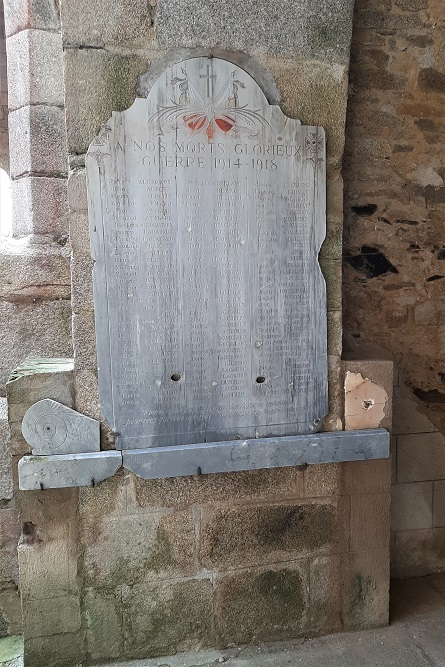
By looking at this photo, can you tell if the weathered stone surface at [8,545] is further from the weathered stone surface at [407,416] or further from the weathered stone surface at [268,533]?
the weathered stone surface at [407,416]

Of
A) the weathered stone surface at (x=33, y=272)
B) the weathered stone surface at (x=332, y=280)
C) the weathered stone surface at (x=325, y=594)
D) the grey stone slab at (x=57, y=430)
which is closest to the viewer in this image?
the grey stone slab at (x=57, y=430)

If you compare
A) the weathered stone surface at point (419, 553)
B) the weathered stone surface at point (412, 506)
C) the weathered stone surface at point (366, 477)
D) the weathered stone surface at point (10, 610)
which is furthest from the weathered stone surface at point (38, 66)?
the weathered stone surface at point (419, 553)

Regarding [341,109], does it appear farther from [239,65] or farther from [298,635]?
[298,635]

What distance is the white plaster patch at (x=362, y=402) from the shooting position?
2.51 m

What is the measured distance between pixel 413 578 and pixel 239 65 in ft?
9.87

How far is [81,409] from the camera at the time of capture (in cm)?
229

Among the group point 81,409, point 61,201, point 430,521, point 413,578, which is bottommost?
point 413,578

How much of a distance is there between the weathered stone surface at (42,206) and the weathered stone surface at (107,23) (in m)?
0.80

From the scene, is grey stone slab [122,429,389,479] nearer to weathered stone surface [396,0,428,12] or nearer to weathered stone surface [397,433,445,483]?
weathered stone surface [397,433,445,483]

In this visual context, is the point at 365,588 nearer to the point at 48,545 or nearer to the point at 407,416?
the point at 407,416

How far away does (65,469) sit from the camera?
7.23ft

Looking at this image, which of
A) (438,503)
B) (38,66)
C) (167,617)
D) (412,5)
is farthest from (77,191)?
(438,503)

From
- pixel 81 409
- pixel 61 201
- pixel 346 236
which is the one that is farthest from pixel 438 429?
pixel 61 201

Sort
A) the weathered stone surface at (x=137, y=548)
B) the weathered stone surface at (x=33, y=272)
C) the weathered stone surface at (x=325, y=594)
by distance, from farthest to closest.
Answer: the weathered stone surface at (x=33, y=272)
the weathered stone surface at (x=325, y=594)
the weathered stone surface at (x=137, y=548)
